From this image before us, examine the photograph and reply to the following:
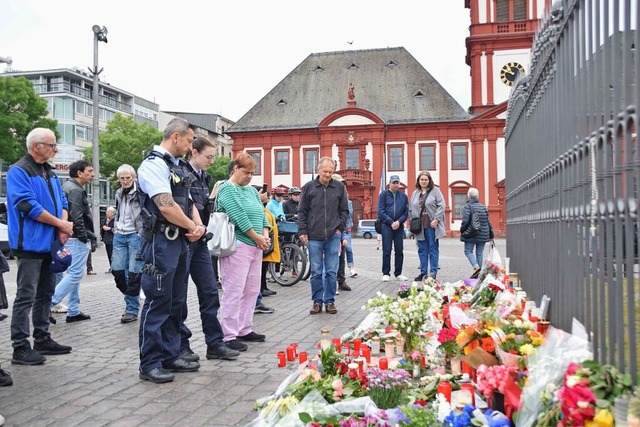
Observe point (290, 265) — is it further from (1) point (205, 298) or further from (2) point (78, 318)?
(1) point (205, 298)

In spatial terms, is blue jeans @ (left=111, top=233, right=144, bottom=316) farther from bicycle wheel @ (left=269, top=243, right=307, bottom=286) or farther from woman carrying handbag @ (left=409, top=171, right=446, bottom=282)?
woman carrying handbag @ (left=409, top=171, right=446, bottom=282)

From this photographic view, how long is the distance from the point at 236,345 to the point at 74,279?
10.1 ft

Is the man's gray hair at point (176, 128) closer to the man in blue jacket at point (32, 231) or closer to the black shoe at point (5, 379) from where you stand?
the man in blue jacket at point (32, 231)

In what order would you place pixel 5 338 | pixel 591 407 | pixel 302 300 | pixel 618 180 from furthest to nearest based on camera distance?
pixel 302 300 < pixel 5 338 < pixel 618 180 < pixel 591 407

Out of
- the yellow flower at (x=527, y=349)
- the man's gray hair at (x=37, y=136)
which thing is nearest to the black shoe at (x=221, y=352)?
the man's gray hair at (x=37, y=136)

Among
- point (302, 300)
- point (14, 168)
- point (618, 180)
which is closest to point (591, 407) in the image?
point (618, 180)

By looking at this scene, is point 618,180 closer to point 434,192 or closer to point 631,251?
point 631,251

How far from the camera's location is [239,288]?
641cm

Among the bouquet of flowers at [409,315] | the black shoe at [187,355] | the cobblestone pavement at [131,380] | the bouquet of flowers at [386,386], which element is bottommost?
the cobblestone pavement at [131,380]

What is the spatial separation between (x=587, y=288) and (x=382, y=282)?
932cm

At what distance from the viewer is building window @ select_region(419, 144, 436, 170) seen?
51816mm

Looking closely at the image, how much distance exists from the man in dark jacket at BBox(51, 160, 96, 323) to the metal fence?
5530mm

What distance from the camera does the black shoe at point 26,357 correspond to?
565 cm

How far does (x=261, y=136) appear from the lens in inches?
2196
